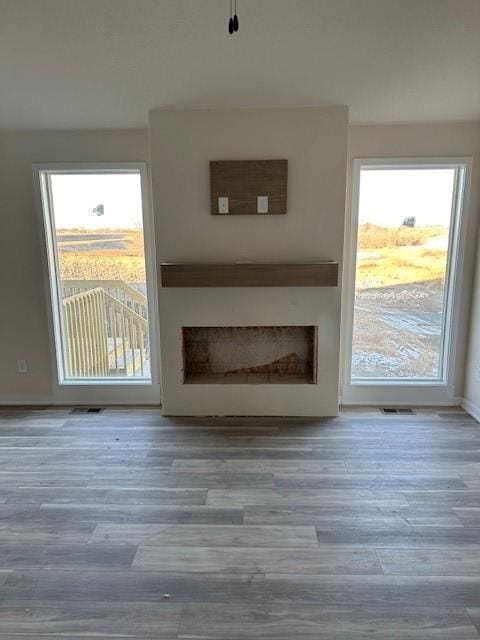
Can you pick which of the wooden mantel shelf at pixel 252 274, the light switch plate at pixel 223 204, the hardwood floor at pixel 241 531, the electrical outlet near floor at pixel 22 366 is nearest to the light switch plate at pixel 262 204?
the light switch plate at pixel 223 204

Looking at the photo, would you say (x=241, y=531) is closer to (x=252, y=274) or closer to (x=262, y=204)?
(x=252, y=274)

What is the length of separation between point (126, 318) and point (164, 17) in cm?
226

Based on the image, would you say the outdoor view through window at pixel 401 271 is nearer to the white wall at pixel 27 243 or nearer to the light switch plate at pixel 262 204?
the light switch plate at pixel 262 204

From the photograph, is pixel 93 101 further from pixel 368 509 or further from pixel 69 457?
pixel 368 509

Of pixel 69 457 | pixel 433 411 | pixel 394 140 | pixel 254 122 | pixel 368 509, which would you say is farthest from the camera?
pixel 433 411

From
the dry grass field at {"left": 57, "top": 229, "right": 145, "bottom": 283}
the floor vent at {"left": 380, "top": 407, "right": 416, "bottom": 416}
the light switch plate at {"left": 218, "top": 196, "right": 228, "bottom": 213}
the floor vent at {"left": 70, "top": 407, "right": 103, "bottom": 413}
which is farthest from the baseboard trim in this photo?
the floor vent at {"left": 70, "top": 407, "right": 103, "bottom": 413}

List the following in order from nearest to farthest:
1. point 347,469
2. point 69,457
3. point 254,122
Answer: point 347,469, point 69,457, point 254,122

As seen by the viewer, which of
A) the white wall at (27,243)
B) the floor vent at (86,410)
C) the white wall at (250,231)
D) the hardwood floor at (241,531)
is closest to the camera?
the hardwood floor at (241,531)

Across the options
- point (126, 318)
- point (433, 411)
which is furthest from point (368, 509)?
point (126, 318)

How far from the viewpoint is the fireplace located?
3.46m

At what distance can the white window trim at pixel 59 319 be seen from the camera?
11.0ft

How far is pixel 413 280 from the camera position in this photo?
3508 millimetres

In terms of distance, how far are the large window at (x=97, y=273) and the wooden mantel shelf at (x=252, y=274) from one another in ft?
1.88

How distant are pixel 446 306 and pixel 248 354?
1.75 m
